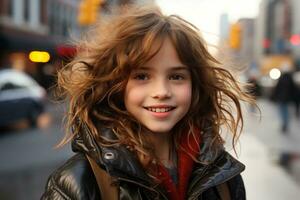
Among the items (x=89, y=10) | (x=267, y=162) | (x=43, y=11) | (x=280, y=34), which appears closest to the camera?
(x=267, y=162)

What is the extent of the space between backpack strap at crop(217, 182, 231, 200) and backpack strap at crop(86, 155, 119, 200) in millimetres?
414

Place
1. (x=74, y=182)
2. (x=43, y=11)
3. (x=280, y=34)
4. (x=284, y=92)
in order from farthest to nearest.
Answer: (x=280, y=34), (x=43, y=11), (x=284, y=92), (x=74, y=182)

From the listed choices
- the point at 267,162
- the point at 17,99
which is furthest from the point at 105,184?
the point at 17,99

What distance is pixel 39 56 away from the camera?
32.6m

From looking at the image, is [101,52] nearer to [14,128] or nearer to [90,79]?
[90,79]

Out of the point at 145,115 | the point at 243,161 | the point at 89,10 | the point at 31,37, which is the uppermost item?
the point at 145,115

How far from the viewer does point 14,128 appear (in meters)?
14.7

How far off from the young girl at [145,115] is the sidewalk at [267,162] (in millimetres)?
1040

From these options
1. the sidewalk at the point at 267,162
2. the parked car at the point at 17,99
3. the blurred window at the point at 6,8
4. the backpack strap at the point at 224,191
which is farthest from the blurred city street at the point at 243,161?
the blurred window at the point at 6,8

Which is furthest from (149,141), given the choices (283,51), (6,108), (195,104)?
(283,51)

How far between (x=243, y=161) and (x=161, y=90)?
718cm

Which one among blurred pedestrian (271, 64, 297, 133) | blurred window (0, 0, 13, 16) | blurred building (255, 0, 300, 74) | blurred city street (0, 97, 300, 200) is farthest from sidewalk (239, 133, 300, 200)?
blurred building (255, 0, 300, 74)

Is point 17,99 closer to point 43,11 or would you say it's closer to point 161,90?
point 161,90

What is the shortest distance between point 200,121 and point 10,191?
5.01m
